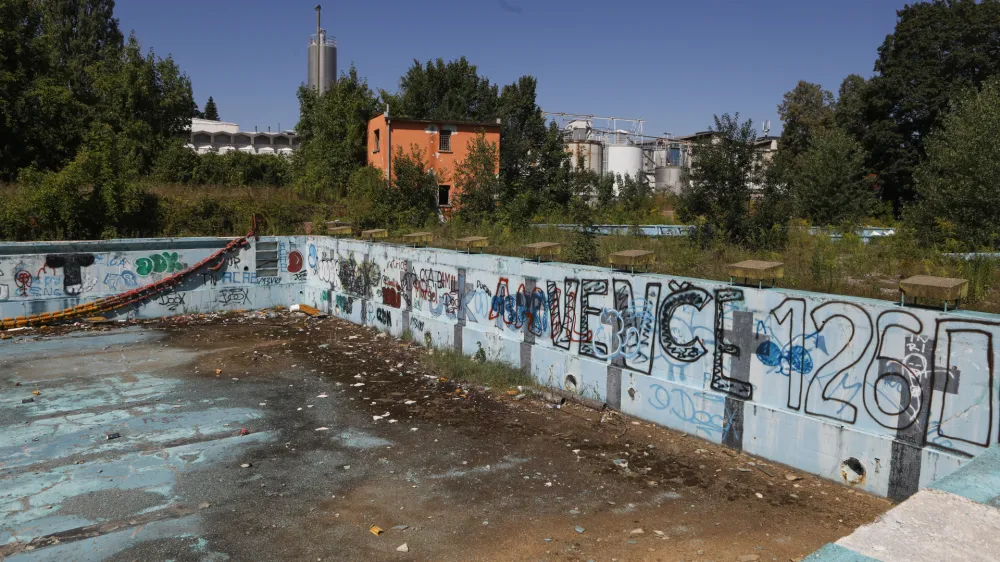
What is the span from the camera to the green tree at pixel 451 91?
44.5m

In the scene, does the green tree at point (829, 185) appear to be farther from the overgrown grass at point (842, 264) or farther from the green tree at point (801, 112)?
the green tree at point (801, 112)

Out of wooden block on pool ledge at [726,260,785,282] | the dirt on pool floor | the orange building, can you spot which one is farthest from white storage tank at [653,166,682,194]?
wooden block on pool ledge at [726,260,785,282]

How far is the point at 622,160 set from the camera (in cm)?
4906

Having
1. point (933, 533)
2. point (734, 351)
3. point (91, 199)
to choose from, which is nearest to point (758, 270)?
point (734, 351)

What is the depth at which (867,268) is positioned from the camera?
896 cm

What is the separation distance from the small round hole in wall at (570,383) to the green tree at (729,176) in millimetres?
6931

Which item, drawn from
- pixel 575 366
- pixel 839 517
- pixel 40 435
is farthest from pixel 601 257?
pixel 40 435

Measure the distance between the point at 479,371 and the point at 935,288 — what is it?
6.26 metres

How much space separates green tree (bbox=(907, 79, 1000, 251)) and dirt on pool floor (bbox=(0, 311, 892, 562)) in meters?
11.3

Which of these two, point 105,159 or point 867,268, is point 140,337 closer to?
point 105,159

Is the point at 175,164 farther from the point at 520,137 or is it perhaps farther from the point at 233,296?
the point at 520,137

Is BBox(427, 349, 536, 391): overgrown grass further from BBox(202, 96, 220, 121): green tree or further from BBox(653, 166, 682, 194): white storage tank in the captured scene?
BBox(202, 96, 220, 121): green tree

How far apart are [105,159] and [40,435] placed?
42.1 ft

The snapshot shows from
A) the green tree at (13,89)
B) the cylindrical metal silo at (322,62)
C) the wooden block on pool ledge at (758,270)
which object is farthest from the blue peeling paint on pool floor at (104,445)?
the cylindrical metal silo at (322,62)
